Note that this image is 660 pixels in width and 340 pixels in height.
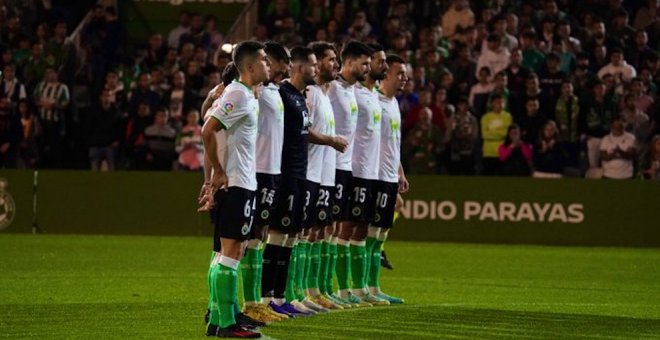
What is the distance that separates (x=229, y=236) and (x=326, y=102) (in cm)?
334

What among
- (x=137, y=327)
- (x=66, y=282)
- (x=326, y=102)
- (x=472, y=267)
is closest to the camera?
(x=137, y=327)

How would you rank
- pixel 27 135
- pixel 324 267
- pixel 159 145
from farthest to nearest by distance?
pixel 27 135 < pixel 159 145 < pixel 324 267

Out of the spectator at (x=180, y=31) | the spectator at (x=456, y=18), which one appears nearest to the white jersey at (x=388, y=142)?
the spectator at (x=456, y=18)

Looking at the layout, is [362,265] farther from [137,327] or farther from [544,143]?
[544,143]

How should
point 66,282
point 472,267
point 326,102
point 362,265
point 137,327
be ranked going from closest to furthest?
point 137,327 → point 326,102 → point 362,265 → point 66,282 → point 472,267

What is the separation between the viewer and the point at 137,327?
465 inches

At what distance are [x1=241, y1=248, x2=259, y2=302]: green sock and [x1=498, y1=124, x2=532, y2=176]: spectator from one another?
12.9 metres

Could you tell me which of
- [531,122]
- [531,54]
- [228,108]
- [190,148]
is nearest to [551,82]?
[531,54]

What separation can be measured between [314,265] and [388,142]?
190 cm

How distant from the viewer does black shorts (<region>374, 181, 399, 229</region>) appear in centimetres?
1502

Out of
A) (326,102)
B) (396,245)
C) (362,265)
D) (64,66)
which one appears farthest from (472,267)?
(64,66)

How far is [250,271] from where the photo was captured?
12242mm

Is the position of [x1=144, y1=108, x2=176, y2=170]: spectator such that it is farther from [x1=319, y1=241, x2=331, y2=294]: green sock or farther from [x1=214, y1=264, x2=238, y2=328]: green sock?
[x1=214, y1=264, x2=238, y2=328]: green sock

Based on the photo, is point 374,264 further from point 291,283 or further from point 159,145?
point 159,145
